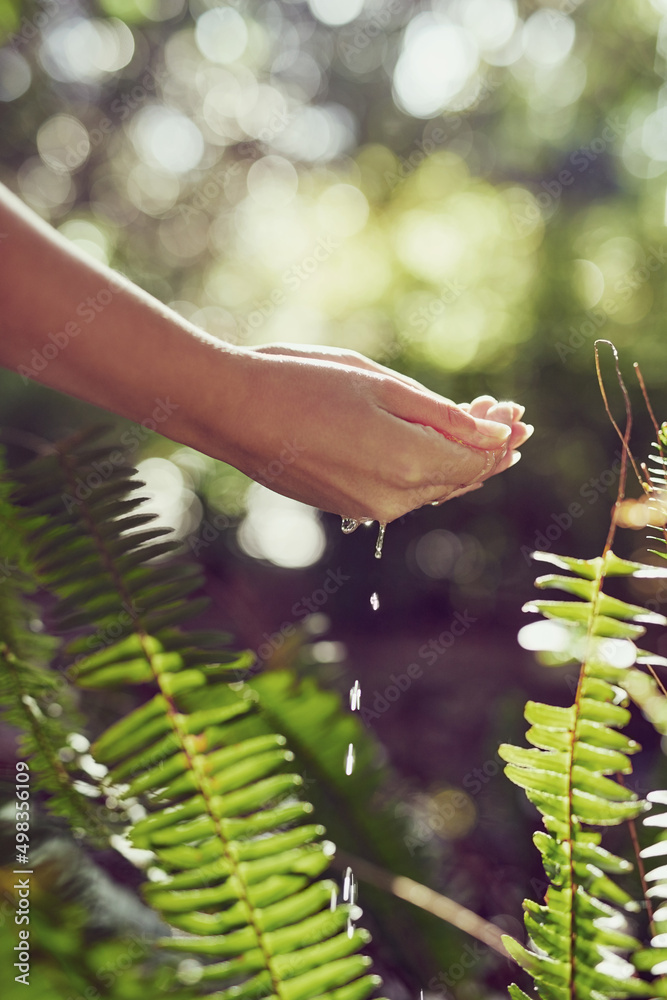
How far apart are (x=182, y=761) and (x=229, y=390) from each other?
13.3 inches

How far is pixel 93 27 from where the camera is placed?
3.12 meters

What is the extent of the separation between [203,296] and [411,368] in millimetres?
1374

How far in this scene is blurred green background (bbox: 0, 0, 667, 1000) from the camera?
2.40m

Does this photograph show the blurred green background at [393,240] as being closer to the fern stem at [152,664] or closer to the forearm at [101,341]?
the fern stem at [152,664]

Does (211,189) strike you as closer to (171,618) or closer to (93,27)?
(93,27)

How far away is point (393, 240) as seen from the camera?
2.75 metres

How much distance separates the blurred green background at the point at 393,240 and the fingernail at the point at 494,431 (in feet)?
3.96

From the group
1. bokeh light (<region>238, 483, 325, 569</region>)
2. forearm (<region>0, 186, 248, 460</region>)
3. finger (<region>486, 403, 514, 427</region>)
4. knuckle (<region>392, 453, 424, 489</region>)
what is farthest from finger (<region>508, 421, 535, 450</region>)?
bokeh light (<region>238, 483, 325, 569</region>)

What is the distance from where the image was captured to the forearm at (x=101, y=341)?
54 cm

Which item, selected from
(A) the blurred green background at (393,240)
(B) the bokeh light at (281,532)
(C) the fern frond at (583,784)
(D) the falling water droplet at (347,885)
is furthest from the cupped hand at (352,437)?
(B) the bokeh light at (281,532)

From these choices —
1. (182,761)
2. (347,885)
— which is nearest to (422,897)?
(347,885)

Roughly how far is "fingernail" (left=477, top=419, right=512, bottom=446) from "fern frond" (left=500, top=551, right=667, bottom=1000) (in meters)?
0.13

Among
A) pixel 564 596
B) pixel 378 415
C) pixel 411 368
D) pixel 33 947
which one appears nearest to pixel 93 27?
pixel 411 368

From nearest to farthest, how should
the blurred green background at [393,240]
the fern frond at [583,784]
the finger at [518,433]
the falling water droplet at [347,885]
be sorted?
1. the fern frond at [583,784]
2. the finger at [518,433]
3. the falling water droplet at [347,885]
4. the blurred green background at [393,240]
